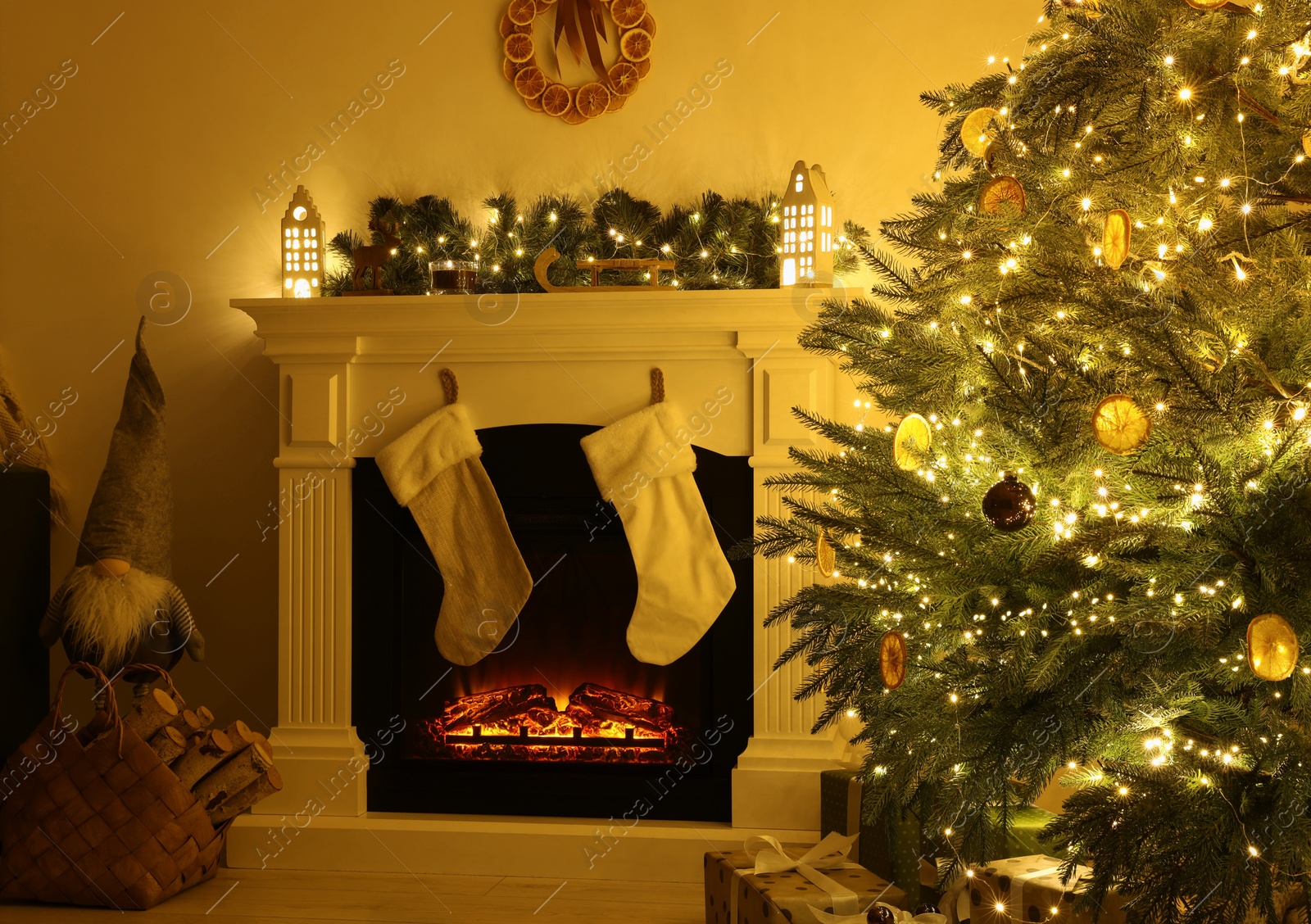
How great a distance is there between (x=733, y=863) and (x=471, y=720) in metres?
0.94

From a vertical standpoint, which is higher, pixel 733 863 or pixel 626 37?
pixel 626 37

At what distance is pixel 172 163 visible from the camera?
3.08 m

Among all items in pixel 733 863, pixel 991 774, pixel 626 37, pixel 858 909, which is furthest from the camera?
pixel 626 37

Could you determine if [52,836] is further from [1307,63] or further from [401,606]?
[1307,63]

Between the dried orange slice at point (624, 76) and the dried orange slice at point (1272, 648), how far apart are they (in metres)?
2.28

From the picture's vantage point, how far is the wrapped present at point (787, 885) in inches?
71.2

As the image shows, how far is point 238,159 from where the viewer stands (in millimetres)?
3061

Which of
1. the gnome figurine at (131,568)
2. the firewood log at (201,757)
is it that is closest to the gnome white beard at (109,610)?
the gnome figurine at (131,568)

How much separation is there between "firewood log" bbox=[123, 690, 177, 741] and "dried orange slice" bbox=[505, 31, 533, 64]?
1.85 meters

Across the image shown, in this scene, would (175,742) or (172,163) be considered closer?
(175,742)

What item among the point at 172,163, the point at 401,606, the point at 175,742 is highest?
the point at 172,163

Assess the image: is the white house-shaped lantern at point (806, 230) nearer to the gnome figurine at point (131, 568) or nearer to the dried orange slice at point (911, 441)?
the dried orange slice at point (911, 441)

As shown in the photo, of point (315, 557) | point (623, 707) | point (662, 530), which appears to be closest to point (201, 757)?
point (315, 557)

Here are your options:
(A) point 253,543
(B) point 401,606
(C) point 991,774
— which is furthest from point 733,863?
(A) point 253,543
